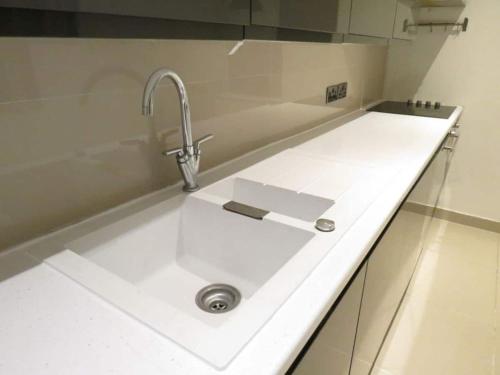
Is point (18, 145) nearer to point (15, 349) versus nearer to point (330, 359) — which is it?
point (15, 349)

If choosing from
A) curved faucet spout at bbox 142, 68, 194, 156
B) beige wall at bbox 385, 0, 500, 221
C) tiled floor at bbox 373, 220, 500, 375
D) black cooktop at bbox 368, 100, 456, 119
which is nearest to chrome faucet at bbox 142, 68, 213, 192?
curved faucet spout at bbox 142, 68, 194, 156

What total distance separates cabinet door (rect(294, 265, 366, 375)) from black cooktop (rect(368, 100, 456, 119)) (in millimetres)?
1834

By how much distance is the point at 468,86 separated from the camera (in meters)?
2.55

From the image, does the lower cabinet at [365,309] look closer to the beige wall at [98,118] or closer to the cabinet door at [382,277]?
the cabinet door at [382,277]

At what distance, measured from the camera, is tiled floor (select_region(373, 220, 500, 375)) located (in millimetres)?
1600

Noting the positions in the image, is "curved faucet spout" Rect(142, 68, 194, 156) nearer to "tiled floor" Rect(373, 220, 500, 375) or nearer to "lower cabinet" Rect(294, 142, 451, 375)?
"lower cabinet" Rect(294, 142, 451, 375)

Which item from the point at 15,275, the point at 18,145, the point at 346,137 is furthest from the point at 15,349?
the point at 346,137

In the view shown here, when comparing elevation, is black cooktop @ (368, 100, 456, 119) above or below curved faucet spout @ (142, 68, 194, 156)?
below

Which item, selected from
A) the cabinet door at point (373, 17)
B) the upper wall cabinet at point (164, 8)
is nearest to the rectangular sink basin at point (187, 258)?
the upper wall cabinet at point (164, 8)

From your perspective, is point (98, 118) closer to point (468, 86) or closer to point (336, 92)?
point (336, 92)

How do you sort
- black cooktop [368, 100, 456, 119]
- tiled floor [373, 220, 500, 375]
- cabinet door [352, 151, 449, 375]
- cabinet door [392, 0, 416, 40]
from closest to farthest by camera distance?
cabinet door [352, 151, 449, 375]
tiled floor [373, 220, 500, 375]
cabinet door [392, 0, 416, 40]
black cooktop [368, 100, 456, 119]

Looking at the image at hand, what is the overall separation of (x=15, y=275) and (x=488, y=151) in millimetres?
2975

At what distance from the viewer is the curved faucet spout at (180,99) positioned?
812 mm

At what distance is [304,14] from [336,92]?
4.51 feet
